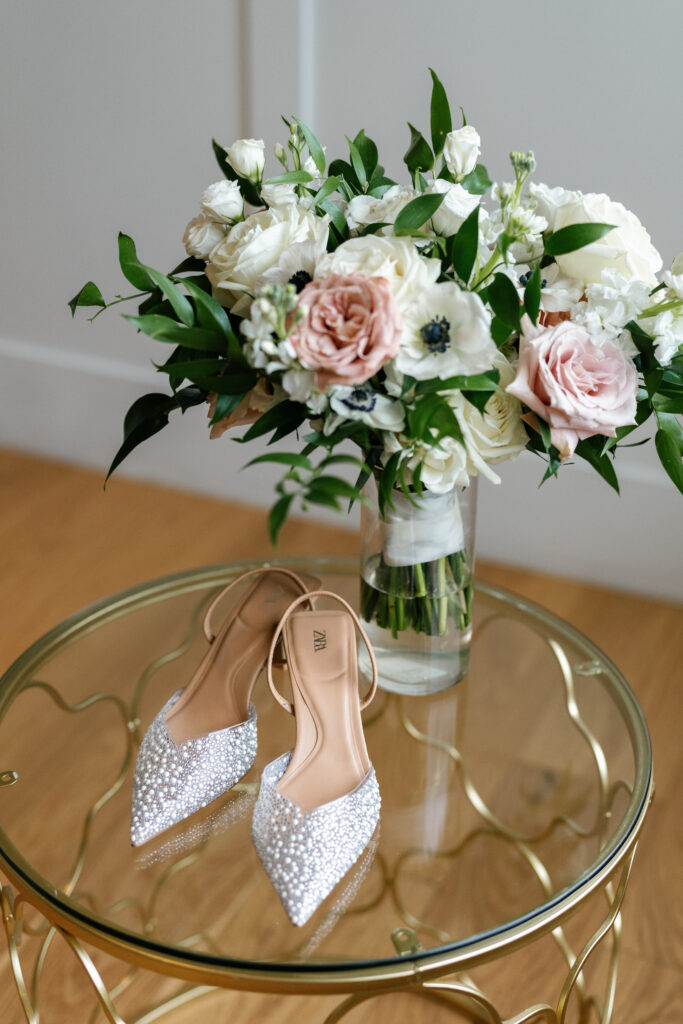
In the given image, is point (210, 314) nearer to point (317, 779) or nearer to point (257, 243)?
point (257, 243)

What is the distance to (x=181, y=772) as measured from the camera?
885 mm

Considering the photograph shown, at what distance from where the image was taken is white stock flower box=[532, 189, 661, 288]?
77cm

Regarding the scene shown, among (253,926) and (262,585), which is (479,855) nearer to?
(253,926)

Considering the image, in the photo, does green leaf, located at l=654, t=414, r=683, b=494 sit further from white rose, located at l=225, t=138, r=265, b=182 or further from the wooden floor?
the wooden floor

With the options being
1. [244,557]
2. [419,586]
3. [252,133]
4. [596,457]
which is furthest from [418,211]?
[244,557]

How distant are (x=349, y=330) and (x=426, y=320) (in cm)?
7

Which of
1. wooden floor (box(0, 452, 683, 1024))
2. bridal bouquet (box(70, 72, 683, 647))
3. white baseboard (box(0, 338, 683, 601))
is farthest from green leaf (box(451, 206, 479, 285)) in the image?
white baseboard (box(0, 338, 683, 601))

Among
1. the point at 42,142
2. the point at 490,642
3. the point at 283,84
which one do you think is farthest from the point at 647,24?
the point at 42,142

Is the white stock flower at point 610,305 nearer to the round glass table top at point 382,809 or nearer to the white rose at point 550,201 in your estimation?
the white rose at point 550,201

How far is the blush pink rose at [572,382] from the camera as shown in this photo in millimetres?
727

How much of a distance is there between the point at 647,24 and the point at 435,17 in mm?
306

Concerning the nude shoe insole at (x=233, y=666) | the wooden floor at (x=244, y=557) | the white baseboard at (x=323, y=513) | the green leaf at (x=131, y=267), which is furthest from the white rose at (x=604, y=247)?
the white baseboard at (x=323, y=513)

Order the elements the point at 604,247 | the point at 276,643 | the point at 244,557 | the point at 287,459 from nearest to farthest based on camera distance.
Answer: the point at 287,459, the point at 604,247, the point at 276,643, the point at 244,557

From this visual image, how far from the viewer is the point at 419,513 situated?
0.90 meters
